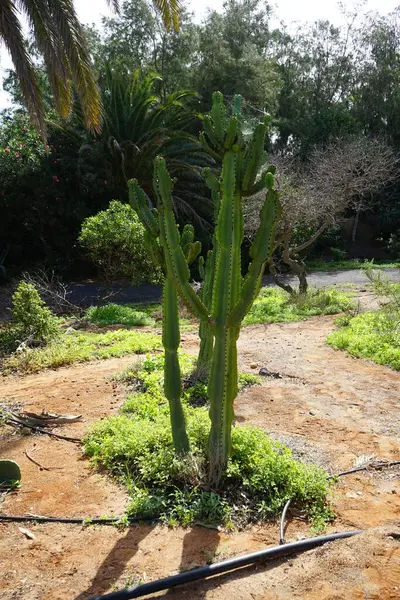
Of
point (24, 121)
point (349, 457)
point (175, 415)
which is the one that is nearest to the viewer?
point (175, 415)

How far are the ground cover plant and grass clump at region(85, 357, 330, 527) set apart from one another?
10.9 feet

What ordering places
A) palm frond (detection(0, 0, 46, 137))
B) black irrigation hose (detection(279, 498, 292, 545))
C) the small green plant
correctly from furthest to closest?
the small green plant, palm frond (detection(0, 0, 46, 137)), black irrigation hose (detection(279, 498, 292, 545))

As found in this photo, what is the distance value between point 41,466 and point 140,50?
79.5ft

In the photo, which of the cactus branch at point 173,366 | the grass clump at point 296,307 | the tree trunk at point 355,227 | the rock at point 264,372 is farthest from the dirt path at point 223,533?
the tree trunk at point 355,227

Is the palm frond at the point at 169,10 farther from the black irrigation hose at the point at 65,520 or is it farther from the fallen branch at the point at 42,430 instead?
the black irrigation hose at the point at 65,520

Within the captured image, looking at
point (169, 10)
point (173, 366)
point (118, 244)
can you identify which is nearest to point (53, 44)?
point (169, 10)

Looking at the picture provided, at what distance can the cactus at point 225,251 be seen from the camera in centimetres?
314

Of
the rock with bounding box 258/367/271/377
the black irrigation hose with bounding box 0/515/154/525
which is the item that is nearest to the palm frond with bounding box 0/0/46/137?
the rock with bounding box 258/367/271/377

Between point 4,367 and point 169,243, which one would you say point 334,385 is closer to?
point 169,243

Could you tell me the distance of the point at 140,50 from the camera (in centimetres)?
2431

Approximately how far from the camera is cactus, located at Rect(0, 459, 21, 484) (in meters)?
3.37

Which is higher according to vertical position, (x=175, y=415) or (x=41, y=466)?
(x=175, y=415)

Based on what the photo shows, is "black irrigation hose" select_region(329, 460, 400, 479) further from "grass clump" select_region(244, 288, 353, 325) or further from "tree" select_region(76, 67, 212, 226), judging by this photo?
"tree" select_region(76, 67, 212, 226)

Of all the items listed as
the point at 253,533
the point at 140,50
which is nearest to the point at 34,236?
the point at 140,50
